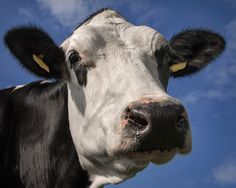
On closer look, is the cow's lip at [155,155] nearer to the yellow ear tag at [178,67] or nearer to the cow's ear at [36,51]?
the cow's ear at [36,51]

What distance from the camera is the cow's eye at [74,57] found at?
23.7 ft

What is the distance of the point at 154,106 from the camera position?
5527 millimetres

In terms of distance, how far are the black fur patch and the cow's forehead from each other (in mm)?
1285

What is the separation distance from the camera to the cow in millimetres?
5734

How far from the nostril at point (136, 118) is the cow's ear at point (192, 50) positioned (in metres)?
2.46

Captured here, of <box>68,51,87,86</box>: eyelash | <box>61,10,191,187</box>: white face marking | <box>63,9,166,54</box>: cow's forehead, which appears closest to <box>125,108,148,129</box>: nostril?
<box>61,10,191,187</box>: white face marking

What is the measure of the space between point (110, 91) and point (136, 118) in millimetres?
1039

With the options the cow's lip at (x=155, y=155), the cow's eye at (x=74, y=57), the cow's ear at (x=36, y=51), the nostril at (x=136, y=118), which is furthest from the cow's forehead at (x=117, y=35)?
the cow's lip at (x=155, y=155)

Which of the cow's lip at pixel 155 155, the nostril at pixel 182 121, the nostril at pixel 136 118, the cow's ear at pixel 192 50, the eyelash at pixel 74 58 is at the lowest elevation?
the cow's ear at pixel 192 50

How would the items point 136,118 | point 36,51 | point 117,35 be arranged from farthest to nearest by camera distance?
point 36,51, point 117,35, point 136,118

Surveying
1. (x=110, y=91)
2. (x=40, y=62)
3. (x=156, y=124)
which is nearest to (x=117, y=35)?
(x=110, y=91)

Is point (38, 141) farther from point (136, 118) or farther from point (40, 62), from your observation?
point (136, 118)

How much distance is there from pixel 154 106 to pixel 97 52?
1.85 m

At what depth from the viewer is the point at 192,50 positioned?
862 centimetres
